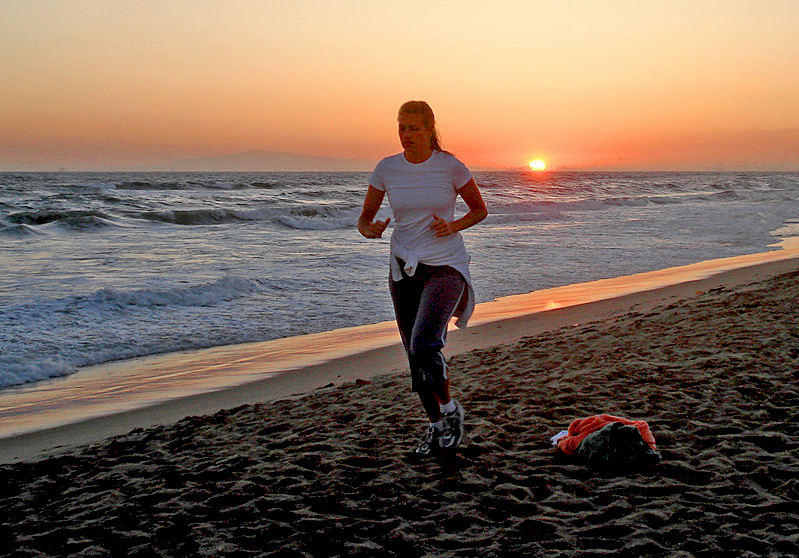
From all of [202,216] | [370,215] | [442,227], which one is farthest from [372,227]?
[202,216]

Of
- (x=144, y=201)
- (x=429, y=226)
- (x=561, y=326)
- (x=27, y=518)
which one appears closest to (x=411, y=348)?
(x=429, y=226)

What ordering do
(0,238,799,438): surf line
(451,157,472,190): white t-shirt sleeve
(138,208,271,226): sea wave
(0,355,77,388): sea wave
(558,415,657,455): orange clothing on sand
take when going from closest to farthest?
(451,157,472,190): white t-shirt sleeve, (558,415,657,455): orange clothing on sand, (0,238,799,438): surf line, (0,355,77,388): sea wave, (138,208,271,226): sea wave

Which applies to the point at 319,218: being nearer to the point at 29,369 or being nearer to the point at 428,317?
the point at 29,369

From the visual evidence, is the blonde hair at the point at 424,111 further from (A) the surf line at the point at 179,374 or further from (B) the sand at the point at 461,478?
(A) the surf line at the point at 179,374

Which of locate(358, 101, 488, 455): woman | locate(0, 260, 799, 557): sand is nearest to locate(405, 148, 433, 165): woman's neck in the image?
locate(358, 101, 488, 455): woman

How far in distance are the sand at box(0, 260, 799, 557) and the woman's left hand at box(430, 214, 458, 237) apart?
48.5 inches

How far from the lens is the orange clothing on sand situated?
3684mm

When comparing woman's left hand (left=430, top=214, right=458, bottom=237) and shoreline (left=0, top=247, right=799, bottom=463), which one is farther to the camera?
shoreline (left=0, top=247, right=799, bottom=463)

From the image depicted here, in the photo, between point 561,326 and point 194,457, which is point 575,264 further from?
point 194,457

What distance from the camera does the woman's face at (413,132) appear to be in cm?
354

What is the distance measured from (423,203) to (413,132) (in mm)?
367

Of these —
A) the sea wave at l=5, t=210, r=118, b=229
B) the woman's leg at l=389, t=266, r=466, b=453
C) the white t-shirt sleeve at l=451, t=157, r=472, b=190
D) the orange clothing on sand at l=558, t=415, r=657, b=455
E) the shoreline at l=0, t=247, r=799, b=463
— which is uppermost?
the sea wave at l=5, t=210, r=118, b=229

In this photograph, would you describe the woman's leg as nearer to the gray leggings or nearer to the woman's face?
the gray leggings

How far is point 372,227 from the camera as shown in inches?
144
